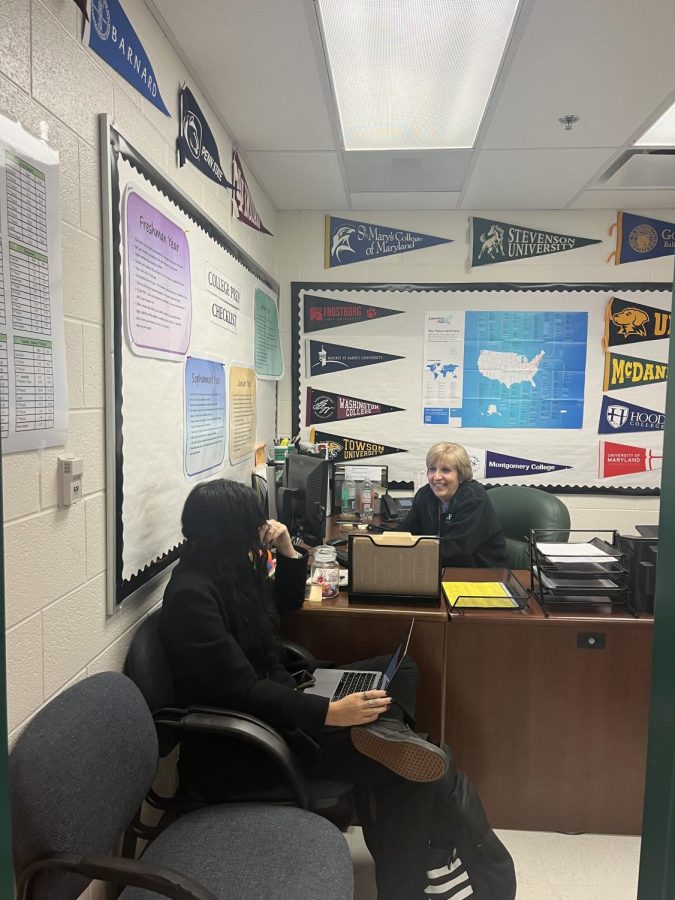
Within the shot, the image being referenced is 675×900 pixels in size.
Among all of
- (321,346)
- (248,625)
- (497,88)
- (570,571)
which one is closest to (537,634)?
(570,571)

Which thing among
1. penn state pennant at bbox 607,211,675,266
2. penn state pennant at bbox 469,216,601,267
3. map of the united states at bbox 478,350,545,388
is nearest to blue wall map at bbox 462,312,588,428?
map of the united states at bbox 478,350,545,388

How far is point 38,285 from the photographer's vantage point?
1193 mm

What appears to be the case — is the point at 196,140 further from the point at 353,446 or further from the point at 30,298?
the point at 353,446

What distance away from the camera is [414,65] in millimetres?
2133

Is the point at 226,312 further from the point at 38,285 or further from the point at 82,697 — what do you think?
the point at 82,697

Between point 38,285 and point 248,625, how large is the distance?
1096 mm

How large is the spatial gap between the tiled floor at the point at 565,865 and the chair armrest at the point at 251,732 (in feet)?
2.14

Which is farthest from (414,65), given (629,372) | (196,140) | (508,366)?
(629,372)

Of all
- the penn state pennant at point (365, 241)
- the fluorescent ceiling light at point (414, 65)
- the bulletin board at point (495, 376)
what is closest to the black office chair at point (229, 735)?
the fluorescent ceiling light at point (414, 65)

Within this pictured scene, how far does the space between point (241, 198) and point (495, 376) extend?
1.93 m

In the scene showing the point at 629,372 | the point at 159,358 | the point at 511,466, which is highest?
the point at 629,372

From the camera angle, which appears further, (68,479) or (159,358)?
(159,358)

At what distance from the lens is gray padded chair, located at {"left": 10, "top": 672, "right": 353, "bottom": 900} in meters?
1.10

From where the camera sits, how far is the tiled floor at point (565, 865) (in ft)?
6.16
